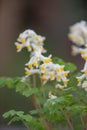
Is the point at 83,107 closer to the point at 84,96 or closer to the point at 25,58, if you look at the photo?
the point at 84,96

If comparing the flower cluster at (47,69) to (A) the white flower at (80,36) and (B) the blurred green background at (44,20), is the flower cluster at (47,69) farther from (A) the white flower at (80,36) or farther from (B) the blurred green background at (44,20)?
(B) the blurred green background at (44,20)

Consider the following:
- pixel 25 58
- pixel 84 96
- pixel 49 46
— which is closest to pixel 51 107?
pixel 84 96

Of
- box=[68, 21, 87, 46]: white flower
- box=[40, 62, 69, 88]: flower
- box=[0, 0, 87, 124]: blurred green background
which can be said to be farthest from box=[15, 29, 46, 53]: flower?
box=[0, 0, 87, 124]: blurred green background

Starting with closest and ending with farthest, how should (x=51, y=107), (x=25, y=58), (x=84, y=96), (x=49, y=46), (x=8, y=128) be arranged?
(x=51, y=107) < (x=84, y=96) < (x=8, y=128) < (x=25, y=58) < (x=49, y=46)

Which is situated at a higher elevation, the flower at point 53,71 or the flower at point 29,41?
the flower at point 29,41

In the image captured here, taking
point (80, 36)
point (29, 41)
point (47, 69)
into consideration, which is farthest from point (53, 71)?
point (80, 36)

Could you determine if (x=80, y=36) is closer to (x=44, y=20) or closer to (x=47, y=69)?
(x=47, y=69)

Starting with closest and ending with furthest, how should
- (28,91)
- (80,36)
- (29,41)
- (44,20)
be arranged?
(28,91) → (29,41) → (80,36) → (44,20)

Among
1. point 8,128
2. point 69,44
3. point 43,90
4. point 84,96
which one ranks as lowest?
point 84,96

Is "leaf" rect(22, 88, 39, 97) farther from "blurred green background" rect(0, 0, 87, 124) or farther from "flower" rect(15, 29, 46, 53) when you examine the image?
"blurred green background" rect(0, 0, 87, 124)

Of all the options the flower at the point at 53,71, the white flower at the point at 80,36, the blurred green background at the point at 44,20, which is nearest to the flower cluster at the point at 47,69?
the flower at the point at 53,71

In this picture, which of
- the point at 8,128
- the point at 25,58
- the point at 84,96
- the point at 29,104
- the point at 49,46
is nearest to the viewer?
the point at 84,96
